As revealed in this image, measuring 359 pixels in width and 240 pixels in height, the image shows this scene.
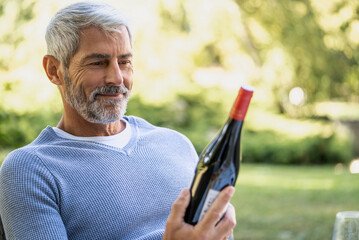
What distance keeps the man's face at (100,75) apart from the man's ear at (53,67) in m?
0.05

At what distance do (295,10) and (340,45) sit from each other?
116cm

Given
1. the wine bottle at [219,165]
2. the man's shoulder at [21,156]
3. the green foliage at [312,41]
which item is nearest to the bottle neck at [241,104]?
the wine bottle at [219,165]

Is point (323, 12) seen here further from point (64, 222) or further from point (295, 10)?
point (64, 222)

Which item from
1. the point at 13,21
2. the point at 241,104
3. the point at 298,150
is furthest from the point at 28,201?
the point at 298,150

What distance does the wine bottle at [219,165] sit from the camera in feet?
4.05

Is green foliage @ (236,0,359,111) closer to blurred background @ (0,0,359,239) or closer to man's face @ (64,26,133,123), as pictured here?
blurred background @ (0,0,359,239)

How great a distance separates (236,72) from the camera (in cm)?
1695

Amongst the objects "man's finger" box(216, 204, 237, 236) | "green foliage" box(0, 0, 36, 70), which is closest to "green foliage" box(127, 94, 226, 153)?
"green foliage" box(0, 0, 36, 70)

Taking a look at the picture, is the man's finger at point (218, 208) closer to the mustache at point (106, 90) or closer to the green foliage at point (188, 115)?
the mustache at point (106, 90)

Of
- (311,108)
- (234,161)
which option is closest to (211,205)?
(234,161)

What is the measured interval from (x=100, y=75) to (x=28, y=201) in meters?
0.46

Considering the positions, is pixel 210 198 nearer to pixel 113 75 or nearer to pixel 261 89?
pixel 113 75

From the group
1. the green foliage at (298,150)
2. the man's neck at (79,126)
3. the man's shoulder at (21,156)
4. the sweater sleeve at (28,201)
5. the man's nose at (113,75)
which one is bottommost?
the green foliage at (298,150)

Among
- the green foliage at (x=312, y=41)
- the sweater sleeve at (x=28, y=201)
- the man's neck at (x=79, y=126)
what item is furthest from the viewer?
the green foliage at (x=312, y=41)
